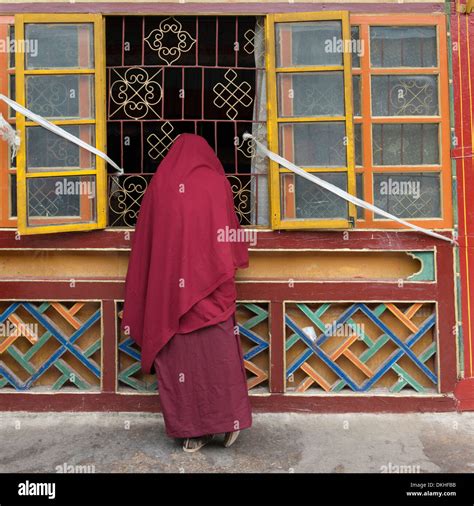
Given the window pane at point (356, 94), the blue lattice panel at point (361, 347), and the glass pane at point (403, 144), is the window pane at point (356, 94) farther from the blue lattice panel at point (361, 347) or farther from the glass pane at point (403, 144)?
the blue lattice panel at point (361, 347)

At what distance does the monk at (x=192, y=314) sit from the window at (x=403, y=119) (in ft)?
3.84

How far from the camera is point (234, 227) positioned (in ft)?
11.0

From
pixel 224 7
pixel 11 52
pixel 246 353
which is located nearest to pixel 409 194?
pixel 246 353

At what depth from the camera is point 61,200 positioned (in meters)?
3.61

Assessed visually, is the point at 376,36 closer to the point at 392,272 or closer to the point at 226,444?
the point at 392,272

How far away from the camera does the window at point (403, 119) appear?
3668 mm

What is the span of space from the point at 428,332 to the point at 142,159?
7.63ft

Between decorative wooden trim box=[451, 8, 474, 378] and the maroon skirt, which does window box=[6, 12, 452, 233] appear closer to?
decorative wooden trim box=[451, 8, 474, 378]

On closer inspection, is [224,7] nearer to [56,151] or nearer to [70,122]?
[70,122]

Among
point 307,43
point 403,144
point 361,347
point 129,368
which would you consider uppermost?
point 307,43

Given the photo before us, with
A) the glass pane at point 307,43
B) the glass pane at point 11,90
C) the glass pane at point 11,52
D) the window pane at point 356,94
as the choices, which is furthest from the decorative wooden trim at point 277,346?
the glass pane at point 11,52

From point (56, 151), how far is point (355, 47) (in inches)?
84.5

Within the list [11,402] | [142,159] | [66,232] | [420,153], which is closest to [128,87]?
[142,159]

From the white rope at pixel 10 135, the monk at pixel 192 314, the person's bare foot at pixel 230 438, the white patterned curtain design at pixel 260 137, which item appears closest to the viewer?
the monk at pixel 192 314
